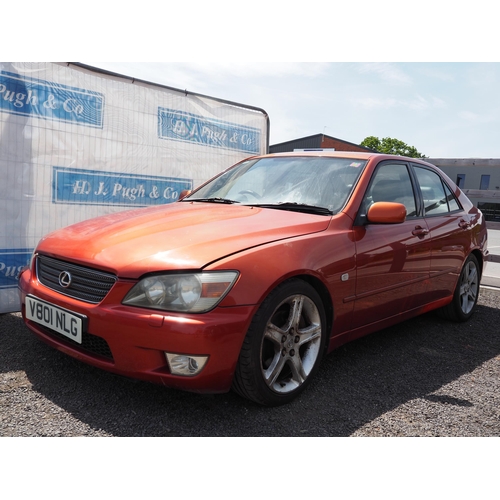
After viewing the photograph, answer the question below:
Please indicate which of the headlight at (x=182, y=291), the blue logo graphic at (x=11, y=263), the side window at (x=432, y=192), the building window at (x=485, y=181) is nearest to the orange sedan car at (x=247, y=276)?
the headlight at (x=182, y=291)

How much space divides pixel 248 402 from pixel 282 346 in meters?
0.37

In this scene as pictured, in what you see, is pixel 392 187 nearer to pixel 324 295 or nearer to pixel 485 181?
pixel 324 295

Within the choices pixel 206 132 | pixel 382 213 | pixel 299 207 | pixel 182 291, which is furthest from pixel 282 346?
pixel 206 132

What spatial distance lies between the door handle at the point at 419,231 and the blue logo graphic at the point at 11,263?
3.49 meters

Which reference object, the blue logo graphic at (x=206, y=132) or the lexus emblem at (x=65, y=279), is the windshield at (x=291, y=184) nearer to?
the lexus emblem at (x=65, y=279)

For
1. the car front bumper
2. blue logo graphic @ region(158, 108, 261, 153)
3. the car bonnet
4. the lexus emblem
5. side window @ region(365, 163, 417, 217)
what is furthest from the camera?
blue logo graphic @ region(158, 108, 261, 153)

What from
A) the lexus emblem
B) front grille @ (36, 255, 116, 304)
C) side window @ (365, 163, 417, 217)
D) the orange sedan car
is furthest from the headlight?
side window @ (365, 163, 417, 217)

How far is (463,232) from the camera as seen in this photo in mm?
4445

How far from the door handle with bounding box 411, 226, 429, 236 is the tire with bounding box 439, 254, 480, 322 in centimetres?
102

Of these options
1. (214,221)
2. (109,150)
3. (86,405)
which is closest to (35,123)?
(109,150)

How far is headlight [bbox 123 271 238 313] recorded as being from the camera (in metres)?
2.26

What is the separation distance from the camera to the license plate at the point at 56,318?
2.42m

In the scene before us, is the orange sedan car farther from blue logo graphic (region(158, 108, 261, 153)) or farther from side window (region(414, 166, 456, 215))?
blue logo graphic (region(158, 108, 261, 153))

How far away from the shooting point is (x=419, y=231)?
373 cm
